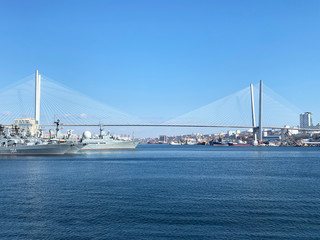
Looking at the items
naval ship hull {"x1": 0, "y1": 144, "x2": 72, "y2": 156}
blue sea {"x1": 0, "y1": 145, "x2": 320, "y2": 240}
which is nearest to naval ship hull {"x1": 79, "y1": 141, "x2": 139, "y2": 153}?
naval ship hull {"x1": 0, "y1": 144, "x2": 72, "y2": 156}

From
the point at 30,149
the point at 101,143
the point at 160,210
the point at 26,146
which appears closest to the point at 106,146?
the point at 101,143

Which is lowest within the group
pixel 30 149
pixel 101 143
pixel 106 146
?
pixel 106 146

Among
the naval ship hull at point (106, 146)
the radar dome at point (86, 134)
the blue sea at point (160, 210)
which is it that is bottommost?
the blue sea at point (160, 210)

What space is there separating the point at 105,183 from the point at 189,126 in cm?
6057

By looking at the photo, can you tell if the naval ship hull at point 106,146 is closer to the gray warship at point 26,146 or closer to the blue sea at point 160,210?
the gray warship at point 26,146

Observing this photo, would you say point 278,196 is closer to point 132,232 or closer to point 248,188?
point 248,188

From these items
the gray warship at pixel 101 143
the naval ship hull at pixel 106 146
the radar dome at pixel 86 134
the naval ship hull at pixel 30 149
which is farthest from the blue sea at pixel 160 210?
the radar dome at pixel 86 134

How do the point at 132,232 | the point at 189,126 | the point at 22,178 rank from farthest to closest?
the point at 189,126
the point at 22,178
the point at 132,232

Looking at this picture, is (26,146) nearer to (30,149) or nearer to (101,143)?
(30,149)

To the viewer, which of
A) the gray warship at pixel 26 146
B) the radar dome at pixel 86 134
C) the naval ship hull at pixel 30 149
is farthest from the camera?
the radar dome at pixel 86 134

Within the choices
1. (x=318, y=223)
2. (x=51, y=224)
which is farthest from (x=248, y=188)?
(x=51, y=224)

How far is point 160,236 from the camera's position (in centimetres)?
904

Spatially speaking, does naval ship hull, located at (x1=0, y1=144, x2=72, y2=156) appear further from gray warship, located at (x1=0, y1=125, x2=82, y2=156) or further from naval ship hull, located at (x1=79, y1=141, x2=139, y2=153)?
naval ship hull, located at (x1=79, y1=141, x2=139, y2=153)

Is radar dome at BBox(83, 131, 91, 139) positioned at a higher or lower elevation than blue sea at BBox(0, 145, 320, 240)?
higher
